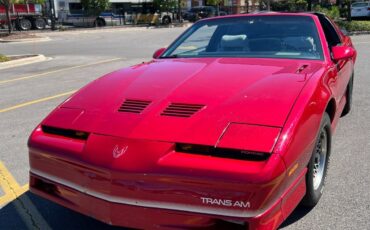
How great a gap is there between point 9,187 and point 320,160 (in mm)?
2747

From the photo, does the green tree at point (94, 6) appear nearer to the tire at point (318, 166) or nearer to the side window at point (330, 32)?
the side window at point (330, 32)

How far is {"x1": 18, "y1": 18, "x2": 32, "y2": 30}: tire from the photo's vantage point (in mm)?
34375

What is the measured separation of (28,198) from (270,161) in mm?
2313

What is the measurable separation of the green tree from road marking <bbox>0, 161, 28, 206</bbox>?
36.0 metres

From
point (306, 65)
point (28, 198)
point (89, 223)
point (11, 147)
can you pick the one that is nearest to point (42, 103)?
point (11, 147)

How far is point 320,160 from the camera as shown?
3.40 meters

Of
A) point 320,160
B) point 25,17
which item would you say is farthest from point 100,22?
point 320,160

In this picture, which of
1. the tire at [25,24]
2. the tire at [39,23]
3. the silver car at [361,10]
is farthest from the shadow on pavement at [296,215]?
the tire at [39,23]

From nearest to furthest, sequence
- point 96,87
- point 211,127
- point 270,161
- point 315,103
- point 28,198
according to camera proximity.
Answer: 1. point 270,161
2. point 211,127
3. point 315,103
4. point 96,87
5. point 28,198

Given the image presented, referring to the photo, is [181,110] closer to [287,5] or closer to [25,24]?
[25,24]

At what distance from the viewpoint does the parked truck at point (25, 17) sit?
3381cm

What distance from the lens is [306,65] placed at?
11.8 feet

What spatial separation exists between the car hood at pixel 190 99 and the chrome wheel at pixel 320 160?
522mm

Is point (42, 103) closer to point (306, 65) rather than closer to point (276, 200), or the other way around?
point (306, 65)
